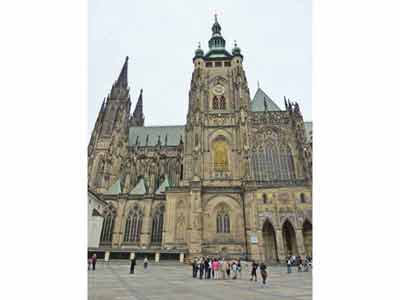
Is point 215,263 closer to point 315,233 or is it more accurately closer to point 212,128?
point 315,233

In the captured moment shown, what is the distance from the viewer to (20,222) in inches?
111

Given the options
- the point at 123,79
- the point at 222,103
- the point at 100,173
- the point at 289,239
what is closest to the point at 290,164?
the point at 289,239

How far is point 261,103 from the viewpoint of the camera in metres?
35.5

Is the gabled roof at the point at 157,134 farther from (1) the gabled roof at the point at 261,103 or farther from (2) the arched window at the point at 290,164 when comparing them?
(2) the arched window at the point at 290,164

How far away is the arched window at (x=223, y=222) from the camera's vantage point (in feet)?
82.5

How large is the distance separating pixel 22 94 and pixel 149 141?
36.7 meters

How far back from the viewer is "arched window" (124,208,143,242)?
28.0 metres

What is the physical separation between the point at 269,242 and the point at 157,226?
35.6 feet

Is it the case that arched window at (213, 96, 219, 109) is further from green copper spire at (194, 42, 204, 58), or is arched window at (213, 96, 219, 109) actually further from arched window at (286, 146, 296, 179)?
arched window at (286, 146, 296, 179)

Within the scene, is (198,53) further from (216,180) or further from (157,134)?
(216,180)

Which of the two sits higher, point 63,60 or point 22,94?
point 63,60

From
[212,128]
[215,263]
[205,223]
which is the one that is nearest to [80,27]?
[215,263]

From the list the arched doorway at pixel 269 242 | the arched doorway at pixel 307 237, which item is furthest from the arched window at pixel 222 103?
the arched doorway at pixel 307 237

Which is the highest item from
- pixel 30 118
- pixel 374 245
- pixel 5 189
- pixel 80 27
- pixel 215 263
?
pixel 80 27
